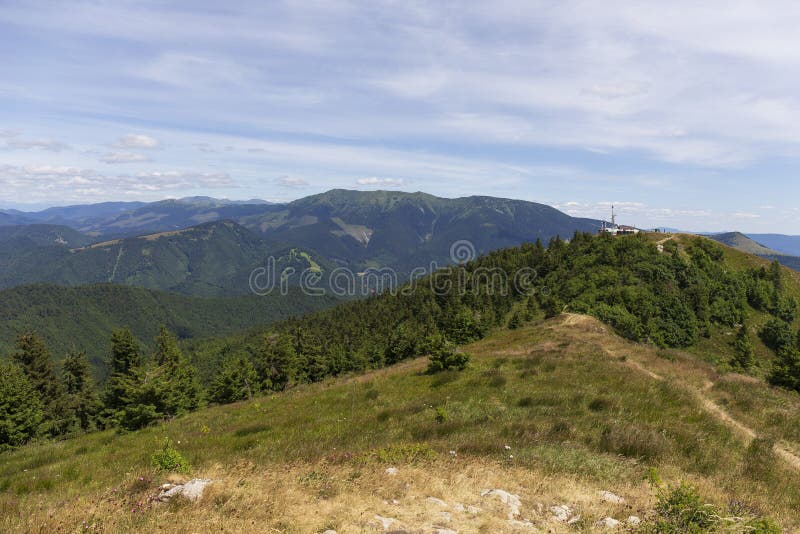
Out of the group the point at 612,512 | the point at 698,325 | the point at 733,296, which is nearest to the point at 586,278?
the point at 698,325

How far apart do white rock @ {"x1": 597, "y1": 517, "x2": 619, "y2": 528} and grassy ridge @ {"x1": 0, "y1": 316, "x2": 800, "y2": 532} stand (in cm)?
20

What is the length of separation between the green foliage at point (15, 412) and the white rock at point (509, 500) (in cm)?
4784

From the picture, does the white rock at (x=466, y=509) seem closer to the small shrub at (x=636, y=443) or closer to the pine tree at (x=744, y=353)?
the small shrub at (x=636, y=443)

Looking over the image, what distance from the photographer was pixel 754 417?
16.3 meters

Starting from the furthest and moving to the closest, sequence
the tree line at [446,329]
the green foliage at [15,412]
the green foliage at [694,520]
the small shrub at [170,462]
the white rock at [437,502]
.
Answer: the tree line at [446,329] < the green foliage at [15,412] < the small shrub at [170,462] < the white rock at [437,502] < the green foliage at [694,520]

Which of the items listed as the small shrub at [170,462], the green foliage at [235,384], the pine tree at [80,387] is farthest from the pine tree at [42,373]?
the small shrub at [170,462]

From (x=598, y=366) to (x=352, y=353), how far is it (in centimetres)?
6630

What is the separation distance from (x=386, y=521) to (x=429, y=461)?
11.7 ft

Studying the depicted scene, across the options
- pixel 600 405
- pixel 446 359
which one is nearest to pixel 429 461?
pixel 600 405

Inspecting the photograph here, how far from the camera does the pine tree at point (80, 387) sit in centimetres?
5594

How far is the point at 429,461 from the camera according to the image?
11297mm

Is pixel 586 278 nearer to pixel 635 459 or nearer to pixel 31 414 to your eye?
pixel 635 459

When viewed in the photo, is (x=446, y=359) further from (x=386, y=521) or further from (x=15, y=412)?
(x=15, y=412)

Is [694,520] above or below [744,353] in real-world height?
above
